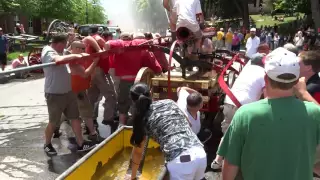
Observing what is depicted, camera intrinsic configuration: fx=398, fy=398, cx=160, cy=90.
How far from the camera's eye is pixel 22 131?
743 centimetres

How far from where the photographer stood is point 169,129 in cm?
353

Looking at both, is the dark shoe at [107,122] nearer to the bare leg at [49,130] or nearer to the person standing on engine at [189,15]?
the bare leg at [49,130]

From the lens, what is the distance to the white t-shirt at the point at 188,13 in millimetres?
6191

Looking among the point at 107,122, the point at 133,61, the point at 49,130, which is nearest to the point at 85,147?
the point at 49,130

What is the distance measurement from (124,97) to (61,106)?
4.32 feet

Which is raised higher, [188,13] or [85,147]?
[188,13]

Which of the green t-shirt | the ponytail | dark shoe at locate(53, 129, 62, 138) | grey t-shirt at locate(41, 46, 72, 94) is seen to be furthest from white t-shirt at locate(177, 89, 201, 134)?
dark shoe at locate(53, 129, 62, 138)

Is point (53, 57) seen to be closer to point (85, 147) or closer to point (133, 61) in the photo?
point (85, 147)

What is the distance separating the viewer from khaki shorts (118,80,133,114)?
22.4 feet

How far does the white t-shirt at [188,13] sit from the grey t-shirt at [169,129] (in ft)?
9.02

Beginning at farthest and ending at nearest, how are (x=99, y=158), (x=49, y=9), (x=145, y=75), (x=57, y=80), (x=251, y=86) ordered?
1. (x=49, y=9)
2. (x=145, y=75)
3. (x=57, y=80)
4. (x=99, y=158)
5. (x=251, y=86)

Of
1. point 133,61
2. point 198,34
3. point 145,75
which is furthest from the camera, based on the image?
point 133,61

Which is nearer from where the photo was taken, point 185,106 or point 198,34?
point 185,106

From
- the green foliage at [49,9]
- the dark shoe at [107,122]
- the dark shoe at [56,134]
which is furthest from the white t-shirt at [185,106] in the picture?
the green foliage at [49,9]
